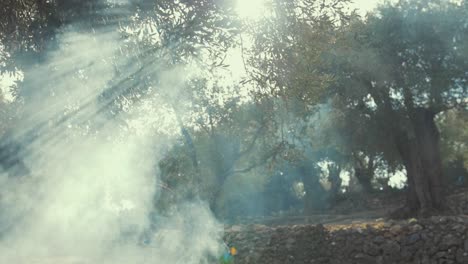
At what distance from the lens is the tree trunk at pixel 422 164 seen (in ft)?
68.4

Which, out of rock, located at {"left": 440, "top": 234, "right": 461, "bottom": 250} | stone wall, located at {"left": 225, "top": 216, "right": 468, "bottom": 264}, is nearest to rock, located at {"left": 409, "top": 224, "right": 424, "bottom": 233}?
stone wall, located at {"left": 225, "top": 216, "right": 468, "bottom": 264}

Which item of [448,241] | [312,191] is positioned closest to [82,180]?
[448,241]

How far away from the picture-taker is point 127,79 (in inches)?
290

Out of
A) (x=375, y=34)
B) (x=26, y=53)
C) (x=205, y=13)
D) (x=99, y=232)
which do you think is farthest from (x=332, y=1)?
(x=375, y=34)

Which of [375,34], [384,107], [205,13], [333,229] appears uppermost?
[375,34]

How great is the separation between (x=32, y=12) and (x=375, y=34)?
16.4 m

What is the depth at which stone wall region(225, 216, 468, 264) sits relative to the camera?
986cm

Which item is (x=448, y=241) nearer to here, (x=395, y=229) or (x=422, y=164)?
(x=395, y=229)

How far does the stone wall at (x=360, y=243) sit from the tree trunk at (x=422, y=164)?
33.9ft

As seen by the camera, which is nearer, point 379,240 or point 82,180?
point 379,240

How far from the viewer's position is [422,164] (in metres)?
21.3

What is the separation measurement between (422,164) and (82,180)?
48.2ft

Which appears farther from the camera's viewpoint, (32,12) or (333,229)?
(333,229)

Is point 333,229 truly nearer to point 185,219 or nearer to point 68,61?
point 185,219
